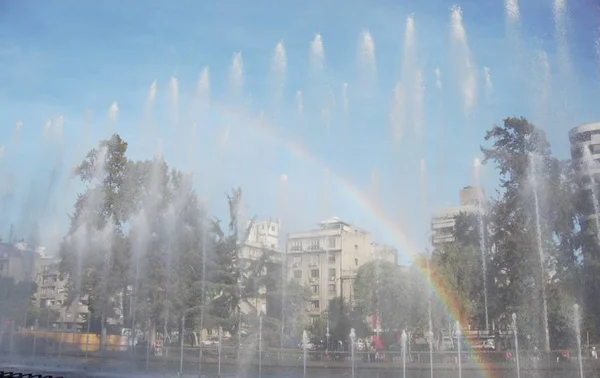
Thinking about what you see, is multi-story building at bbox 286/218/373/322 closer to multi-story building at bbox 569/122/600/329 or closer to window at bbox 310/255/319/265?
window at bbox 310/255/319/265

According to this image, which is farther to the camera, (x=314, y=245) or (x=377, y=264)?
(x=314, y=245)

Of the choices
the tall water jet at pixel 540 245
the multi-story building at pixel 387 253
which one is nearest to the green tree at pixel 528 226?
the tall water jet at pixel 540 245

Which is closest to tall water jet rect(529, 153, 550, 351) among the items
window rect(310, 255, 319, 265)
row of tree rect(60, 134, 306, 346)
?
row of tree rect(60, 134, 306, 346)

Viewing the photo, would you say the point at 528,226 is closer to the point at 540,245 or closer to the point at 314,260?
the point at 540,245

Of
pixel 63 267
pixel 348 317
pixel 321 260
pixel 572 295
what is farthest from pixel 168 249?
pixel 321 260

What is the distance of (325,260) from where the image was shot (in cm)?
8050

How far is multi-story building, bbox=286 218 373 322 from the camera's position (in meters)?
79.7

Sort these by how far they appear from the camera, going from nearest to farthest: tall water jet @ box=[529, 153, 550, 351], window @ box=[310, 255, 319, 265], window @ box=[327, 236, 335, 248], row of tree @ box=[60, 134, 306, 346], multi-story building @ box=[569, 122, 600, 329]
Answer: tall water jet @ box=[529, 153, 550, 351] → multi-story building @ box=[569, 122, 600, 329] → row of tree @ box=[60, 134, 306, 346] → window @ box=[310, 255, 319, 265] → window @ box=[327, 236, 335, 248]

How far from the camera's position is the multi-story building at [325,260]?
79688mm

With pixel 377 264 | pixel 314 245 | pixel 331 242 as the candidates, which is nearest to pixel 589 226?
pixel 377 264

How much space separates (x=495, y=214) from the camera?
4191 centimetres

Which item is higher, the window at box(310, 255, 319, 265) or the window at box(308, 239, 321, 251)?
the window at box(308, 239, 321, 251)

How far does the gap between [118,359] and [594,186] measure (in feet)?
103

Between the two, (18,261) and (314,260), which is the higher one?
(314,260)
